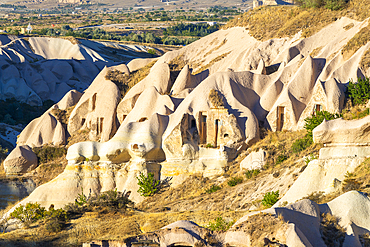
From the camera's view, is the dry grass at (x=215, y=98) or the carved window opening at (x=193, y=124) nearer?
the carved window opening at (x=193, y=124)

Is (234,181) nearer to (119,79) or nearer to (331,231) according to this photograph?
(331,231)

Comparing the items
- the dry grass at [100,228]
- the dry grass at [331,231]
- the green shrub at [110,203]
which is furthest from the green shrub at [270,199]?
the green shrub at [110,203]

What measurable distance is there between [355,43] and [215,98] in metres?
9.51

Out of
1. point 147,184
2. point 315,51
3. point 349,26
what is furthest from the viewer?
point 349,26

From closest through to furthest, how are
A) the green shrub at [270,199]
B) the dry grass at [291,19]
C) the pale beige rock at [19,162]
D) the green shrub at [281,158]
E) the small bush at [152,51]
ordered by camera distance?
the green shrub at [270,199]
the green shrub at [281,158]
the dry grass at [291,19]
the pale beige rock at [19,162]
the small bush at [152,51]

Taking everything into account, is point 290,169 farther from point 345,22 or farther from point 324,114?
point 345,22

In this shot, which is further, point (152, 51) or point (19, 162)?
point (152, 51)

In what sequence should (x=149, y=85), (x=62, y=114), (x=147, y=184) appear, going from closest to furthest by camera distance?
1. (x=147, y=184)
2. (x=149, y=85)
3. (x=62, y=114)

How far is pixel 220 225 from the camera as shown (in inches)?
779

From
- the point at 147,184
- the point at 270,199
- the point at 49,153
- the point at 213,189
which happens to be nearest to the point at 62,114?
the point at 49,153

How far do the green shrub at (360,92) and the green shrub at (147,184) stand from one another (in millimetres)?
12242

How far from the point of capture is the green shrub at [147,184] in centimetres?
3312

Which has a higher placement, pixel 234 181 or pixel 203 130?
pixel 203 130

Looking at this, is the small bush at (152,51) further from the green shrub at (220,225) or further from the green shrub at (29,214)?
the green shrub at (220,225)
